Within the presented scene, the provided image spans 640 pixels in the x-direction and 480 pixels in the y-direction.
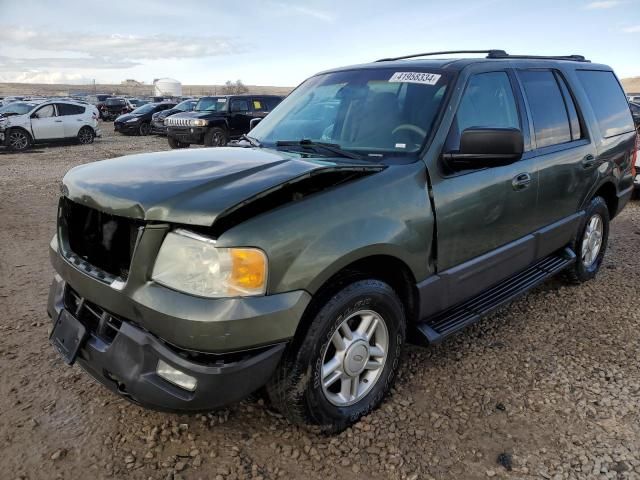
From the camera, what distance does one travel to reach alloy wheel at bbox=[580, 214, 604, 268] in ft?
15.1

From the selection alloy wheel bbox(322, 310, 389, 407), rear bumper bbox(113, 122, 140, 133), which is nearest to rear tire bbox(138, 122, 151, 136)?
rear bumper bbox(113, 122, 140, 133)

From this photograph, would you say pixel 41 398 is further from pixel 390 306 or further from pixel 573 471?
pixel 573 471

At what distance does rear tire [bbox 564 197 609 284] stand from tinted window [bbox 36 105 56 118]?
17873 mm

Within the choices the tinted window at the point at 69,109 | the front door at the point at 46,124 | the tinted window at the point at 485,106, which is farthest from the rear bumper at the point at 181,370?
the tinted window at the point at 69,109

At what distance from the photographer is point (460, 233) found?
296 centimetres

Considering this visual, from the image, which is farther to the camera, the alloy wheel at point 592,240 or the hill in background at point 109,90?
the hill in background at point 109,90

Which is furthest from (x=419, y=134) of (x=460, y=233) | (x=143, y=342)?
(x=143, y=342)

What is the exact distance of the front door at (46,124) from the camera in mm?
17094

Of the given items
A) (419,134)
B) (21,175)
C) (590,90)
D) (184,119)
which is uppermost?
(590,90)

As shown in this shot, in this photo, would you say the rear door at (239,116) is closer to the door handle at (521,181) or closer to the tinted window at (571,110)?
the tinted window at (571,110)

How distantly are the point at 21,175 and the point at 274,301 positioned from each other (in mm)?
11165

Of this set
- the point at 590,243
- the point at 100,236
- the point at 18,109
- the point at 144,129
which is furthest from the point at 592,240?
the point at 144,129

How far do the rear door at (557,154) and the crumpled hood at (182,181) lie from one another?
1690 millimetres

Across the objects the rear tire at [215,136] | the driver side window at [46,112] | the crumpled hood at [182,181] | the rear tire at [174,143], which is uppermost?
the crumpled hood at [182,181]
